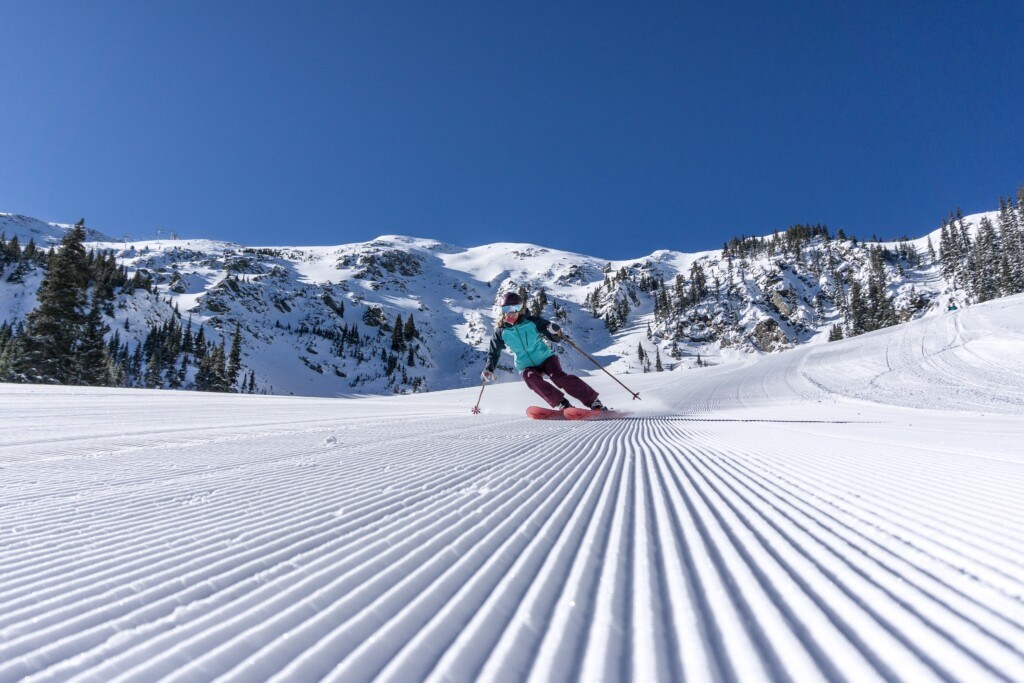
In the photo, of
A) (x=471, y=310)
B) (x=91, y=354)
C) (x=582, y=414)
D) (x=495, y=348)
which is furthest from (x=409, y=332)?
(x=582, y=414)

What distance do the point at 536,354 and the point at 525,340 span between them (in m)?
0.41

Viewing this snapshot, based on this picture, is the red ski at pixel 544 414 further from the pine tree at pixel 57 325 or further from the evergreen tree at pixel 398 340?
the evergreen tree at pixel 398 340

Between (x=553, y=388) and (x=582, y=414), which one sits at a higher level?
(x=553, y=388)

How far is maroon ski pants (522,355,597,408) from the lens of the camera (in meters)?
9.66

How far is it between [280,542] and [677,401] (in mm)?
13193

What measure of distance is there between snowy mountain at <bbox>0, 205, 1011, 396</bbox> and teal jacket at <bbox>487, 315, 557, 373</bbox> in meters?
72.9

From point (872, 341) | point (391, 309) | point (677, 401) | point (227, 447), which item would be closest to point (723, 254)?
point (391, 309)

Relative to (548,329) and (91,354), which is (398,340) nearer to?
(91,354)

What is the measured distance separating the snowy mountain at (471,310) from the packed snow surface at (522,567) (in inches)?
3063

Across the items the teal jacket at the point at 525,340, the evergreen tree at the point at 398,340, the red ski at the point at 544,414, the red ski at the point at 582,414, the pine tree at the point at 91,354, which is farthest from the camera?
the evergreen tree at the point at 398,340

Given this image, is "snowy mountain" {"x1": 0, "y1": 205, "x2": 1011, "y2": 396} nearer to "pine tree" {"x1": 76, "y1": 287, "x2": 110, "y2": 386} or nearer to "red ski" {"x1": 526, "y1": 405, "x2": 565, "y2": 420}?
"pine tree" {"x1": 76, "y1": 287, "x2": 110, "y2": 386}

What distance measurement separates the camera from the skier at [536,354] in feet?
30.7

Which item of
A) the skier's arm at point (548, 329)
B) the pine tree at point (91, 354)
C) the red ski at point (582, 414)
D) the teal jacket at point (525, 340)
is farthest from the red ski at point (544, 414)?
the pine tree at point (91, 354)

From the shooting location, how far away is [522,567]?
157 cm
